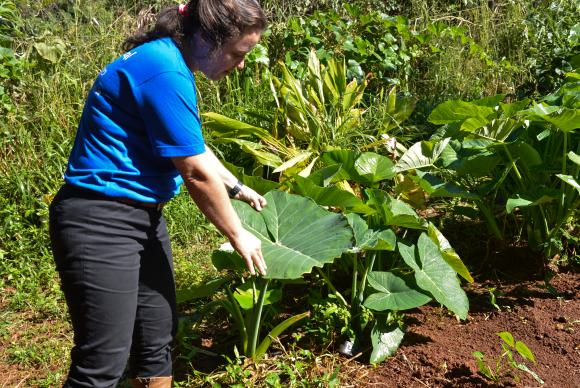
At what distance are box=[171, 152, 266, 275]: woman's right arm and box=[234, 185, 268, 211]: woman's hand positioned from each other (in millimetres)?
485

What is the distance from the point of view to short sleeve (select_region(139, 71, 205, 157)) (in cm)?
179

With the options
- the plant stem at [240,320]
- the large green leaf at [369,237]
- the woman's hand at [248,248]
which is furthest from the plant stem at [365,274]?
the woman's hand at [248,248]

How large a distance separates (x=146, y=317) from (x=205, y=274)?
132cm

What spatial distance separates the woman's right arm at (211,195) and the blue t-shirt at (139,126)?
0.04m

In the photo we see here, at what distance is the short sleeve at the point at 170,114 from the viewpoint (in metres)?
1.79

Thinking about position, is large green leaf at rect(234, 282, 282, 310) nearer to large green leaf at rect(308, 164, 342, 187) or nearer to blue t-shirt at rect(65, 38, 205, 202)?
large green leaf at rect(308, 164, 342, 187)

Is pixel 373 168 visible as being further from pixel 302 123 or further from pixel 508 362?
pixel 302 123

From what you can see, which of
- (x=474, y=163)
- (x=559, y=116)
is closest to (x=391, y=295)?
(x=474, y=163)

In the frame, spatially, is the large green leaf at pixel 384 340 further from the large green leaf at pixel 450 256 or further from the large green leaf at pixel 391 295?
the large green leaf at pixel 450 256

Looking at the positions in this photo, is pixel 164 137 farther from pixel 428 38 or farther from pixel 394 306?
pixel 428 38

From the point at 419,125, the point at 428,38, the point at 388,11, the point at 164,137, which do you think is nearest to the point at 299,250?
the point at 164,137

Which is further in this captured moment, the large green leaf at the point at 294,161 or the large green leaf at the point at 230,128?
the large green leaf at the point at 230,128

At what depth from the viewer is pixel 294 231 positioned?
8.91 ft

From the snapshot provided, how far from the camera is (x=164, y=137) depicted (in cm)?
180
